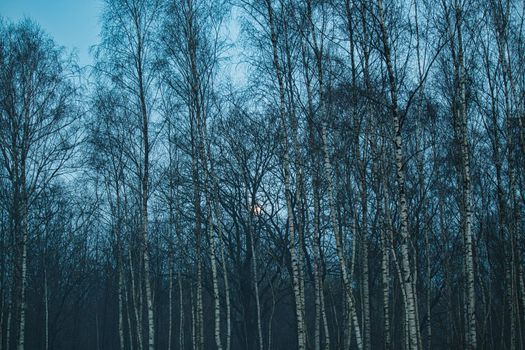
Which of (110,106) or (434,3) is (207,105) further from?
(434,3)

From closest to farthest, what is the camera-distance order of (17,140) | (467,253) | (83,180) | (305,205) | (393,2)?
(467,253), (393,2), (17,140), (305,205), (83,180)

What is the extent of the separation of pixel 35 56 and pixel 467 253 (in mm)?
13331

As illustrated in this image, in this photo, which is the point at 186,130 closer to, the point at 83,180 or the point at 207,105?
the point at 207,105

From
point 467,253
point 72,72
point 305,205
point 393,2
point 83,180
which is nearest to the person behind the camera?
point 467,253

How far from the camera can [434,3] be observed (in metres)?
9.75

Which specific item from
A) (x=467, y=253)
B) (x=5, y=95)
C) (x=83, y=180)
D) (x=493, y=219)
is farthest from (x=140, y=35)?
(x=493, y=219)

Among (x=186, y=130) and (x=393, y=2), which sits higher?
(x=393, y=2)

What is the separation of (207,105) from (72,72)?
15.6 ft

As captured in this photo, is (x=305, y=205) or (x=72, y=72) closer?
(x=72, y=72)

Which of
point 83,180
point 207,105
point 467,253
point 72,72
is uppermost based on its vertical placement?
point 72,72

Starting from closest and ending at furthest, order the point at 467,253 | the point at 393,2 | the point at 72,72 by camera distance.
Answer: the point at 467,253 → the point at 393,2 → the point at 72,72

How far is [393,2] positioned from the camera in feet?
30.9

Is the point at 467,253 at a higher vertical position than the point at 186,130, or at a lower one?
lower

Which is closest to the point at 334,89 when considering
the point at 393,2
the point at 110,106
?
the point at 393,2
